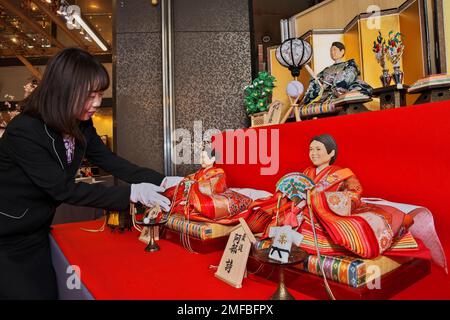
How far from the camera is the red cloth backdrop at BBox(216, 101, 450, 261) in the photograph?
1.34 m

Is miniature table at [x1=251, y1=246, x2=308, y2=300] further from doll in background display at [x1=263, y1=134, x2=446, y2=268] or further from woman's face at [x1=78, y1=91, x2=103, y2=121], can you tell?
woman's face at [x1=78, y1=91, x2=103, y2=121]

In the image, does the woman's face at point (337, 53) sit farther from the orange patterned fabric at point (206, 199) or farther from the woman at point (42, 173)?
the woman at point (42, 173)

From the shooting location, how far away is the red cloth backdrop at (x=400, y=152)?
52.8 inches

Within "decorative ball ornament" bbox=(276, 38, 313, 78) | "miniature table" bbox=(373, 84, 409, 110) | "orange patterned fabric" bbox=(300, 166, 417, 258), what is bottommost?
"orange patterned fabric" bbox=(300, 166, 417, 258)

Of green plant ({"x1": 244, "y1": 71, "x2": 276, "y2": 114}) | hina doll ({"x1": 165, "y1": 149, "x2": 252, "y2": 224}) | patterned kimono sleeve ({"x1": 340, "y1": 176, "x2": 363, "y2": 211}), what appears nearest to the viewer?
patterned kimono sleeve ({"x1": 340, "y1": 176, "x2": 363, "y2": 211})

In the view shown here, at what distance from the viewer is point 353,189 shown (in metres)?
1.40

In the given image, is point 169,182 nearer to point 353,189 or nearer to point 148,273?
point 148,273

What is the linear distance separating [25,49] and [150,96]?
8265mm

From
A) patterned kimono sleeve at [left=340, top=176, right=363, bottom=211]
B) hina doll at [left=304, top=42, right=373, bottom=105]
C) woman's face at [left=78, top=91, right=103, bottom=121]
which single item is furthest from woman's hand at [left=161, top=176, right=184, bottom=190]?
hina doll at [left=304, top=42, right=373, bottom=105]

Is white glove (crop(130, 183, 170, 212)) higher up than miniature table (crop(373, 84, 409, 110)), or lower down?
lower down

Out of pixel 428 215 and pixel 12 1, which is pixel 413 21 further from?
pixel 12 1

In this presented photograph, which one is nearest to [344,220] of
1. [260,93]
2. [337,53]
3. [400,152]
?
[400,152]

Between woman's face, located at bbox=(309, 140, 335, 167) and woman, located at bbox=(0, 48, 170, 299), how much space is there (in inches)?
29.5

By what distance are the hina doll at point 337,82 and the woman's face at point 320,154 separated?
0.72 meters
